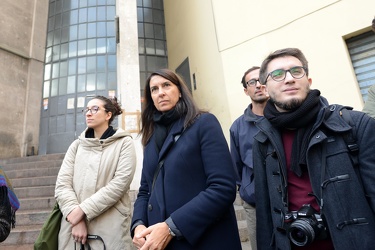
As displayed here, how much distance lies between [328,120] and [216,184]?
631mm

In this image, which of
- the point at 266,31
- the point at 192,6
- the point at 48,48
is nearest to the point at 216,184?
the point at 266,31

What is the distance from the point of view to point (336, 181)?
108 cm

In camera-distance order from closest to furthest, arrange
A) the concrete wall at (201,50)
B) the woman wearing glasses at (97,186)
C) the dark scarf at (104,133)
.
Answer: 1. the woman wearing glasses at (97,186)
2. the dark scarf at (104,133)
3. the concrete wall at (201,50)

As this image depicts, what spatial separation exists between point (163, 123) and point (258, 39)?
4908 millimetres

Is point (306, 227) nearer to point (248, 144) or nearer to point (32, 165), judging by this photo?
point (248, 144)

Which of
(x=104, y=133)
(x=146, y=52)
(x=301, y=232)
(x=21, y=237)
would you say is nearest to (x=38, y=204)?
(x=21, y=237)

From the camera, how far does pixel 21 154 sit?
728cm

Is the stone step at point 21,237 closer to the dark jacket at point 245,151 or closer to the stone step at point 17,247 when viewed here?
the stone step at point 17,247

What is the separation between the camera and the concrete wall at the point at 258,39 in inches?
178

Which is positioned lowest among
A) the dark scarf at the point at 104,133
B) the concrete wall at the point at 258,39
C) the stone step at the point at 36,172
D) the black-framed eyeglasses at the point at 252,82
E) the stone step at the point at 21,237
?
the stone step at the point at 21,237

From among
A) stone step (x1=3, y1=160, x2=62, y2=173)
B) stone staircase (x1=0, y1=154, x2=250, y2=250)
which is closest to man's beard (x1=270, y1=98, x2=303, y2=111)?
stone staircase (x1=0, y1=154, x2=250, y2=250)

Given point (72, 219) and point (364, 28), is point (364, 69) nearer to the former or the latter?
point (364, 28)

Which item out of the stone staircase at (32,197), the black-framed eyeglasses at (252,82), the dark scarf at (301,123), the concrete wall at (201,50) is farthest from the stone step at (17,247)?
the concrete wall at (201,50)

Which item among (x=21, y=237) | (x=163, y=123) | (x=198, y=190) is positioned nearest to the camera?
(x=198, y=190)
